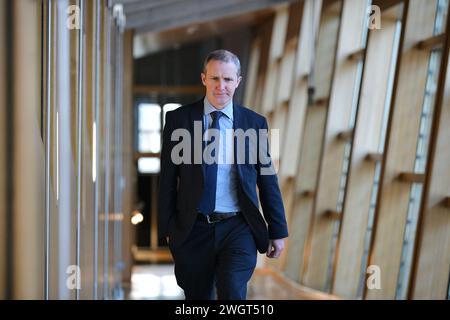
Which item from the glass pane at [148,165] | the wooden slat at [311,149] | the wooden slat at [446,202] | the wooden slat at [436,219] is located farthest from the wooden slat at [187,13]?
the wooden slat at [446,202]

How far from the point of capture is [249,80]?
14.5m

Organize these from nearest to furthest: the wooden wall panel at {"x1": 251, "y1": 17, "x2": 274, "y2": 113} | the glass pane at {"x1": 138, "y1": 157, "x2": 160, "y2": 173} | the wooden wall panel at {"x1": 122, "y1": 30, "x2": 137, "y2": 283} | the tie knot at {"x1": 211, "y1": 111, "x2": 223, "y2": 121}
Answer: the tie knot at {"x1": 211, "y1": 111, "x2": 223, "y2": 121}, the wooden wall panel at {"x1": 122, "y1": 30, "x2": 137, "y2": 283}, the wooden wall panel at {"x1": 251, "y1": 17, "x2": 274, "y2": 113}, the glass pane at {"x1": 138, "y1": 157, "x2": 160, "y2": 173}

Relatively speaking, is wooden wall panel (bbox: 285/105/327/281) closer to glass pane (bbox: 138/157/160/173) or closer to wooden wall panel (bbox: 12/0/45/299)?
glass pane (bbox: 138/157/160/173)

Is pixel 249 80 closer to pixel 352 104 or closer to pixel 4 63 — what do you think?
pixel 352 104

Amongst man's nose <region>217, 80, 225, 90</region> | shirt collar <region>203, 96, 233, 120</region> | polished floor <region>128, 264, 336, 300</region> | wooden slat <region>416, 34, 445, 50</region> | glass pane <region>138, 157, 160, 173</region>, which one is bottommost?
polished floor <region>128, 264, 336, 300</region>

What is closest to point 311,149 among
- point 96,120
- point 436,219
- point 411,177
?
point 411,177

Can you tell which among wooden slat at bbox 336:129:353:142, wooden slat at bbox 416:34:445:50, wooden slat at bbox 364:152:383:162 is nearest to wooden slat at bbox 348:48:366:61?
wooden slat at bbox 336:129:353:142

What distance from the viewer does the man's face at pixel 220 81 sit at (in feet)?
10.9

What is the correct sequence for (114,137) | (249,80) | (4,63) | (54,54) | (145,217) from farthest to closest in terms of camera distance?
1. (145,217)
2. (249,80)
3. (114,137)
4. (54,54)
5. (4,63)

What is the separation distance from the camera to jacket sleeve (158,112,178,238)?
11.6 ft

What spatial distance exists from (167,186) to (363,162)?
15.4ft

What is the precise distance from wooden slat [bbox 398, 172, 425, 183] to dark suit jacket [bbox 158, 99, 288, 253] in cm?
320

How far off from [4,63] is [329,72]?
7762mm
